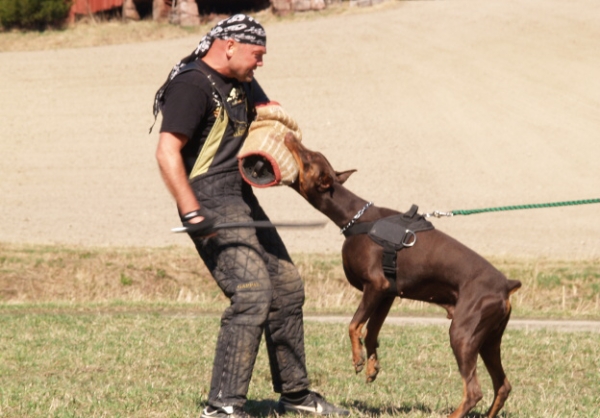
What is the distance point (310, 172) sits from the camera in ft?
21.7

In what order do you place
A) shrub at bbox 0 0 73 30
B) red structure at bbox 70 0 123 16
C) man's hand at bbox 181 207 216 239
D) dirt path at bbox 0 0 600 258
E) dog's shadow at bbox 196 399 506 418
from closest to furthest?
man's hand at bbox 181 207 216 239, dog's shadow at bbox 196 399 506 418, dirt path at bbox 0 0 600 258, shrub at bbox 0 0 73 30, red structure at bbox 70 0 123 16

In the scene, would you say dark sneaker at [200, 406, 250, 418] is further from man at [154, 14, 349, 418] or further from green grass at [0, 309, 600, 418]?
green grass at [0, 309, 600, 418]

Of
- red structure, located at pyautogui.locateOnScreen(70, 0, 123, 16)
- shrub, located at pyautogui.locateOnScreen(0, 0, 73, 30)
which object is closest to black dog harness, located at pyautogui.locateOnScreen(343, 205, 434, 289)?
shrub, located at pyautogui.locateOnScreen(0, 0, 73, 30)

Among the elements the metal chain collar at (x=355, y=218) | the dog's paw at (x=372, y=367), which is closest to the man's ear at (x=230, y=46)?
the metal chain collar at (x=355, y=218)

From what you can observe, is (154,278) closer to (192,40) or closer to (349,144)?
(349,144)

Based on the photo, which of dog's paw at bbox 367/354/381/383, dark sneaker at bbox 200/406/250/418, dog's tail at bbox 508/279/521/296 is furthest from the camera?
dog's paw at bbox 367/354/381/383

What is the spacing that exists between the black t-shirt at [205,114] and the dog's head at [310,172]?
0.36m

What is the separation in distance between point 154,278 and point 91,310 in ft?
8.47

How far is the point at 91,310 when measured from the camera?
12.5m

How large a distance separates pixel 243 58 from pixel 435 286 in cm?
168

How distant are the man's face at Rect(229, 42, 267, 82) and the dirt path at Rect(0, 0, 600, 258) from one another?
1294 centimetres

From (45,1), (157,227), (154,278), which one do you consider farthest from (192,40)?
(154,278)

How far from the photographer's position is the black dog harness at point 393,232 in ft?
20.7

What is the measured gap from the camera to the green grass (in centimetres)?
668
